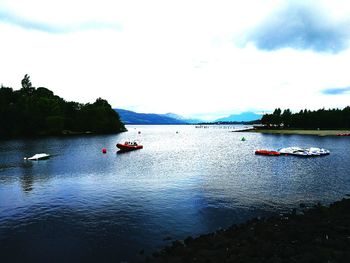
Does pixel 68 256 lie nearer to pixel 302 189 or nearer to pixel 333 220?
pixel 333 220

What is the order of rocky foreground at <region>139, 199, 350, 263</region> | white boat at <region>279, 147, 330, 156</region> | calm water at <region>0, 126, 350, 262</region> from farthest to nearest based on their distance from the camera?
white boat at <region>279, 147, 330, 156</region> → calm water at <region>0, 126, 350, 262</region> → rocky foreground at <region>139, 199, 350, 263</region>

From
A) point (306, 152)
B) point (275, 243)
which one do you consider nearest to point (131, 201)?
point (275, 243)

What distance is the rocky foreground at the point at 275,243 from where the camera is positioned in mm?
21108

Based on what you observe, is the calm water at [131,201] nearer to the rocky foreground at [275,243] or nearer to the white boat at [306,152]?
the rocky foreground at [275,243]

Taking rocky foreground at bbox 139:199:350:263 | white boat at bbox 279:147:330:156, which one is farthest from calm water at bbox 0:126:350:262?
white boat at bbox 279:147:330:156

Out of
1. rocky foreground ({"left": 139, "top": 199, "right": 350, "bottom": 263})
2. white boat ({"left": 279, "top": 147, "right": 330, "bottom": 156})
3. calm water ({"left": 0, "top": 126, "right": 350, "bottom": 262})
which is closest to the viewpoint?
rocky foreground ({"left": 139, "top": 199, "right": 350, "bottom": 263})

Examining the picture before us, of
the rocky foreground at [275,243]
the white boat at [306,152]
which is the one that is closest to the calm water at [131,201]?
the rocky foreground at [275,243]

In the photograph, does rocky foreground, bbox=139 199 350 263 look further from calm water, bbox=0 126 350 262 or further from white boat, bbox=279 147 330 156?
white boat, bbox=279 147 330 156

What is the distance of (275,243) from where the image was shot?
23938 mm

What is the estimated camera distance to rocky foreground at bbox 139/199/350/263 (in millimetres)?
21108

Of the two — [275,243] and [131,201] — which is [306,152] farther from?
[275,243]

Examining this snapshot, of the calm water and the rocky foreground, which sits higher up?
the rocky foreground

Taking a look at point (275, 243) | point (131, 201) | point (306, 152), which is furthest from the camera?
point (306, 152)

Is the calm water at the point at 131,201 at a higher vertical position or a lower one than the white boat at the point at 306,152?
lower
